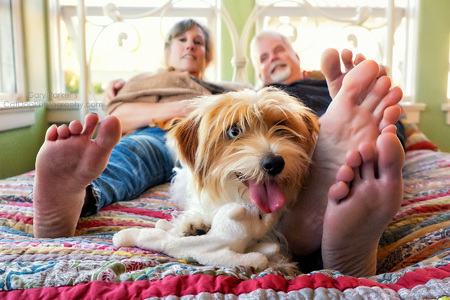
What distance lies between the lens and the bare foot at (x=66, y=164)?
824 mm

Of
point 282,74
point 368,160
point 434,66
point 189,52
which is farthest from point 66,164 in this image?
point 434,66

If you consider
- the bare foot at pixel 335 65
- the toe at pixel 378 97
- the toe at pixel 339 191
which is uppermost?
the bare foot at pixel 335 65

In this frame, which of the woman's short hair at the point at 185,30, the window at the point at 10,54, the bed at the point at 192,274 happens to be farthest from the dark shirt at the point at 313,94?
the window at the point at 10,54

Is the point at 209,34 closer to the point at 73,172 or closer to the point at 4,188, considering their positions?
the point at 4,188

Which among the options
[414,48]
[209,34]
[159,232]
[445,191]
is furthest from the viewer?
[414,48]

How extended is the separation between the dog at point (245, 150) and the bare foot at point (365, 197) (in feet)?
0.35

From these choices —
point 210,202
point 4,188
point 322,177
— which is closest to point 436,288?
point 322,177

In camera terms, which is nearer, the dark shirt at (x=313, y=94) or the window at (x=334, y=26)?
the dark shirt at (x=313, y=94)

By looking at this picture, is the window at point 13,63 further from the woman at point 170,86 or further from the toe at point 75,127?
the toe at point 75,127

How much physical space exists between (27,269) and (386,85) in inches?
26.7

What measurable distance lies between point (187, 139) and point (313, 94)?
2.59 feet

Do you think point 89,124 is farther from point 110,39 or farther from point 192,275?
point 110,39

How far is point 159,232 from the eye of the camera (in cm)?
75

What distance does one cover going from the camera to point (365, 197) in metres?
0.66
